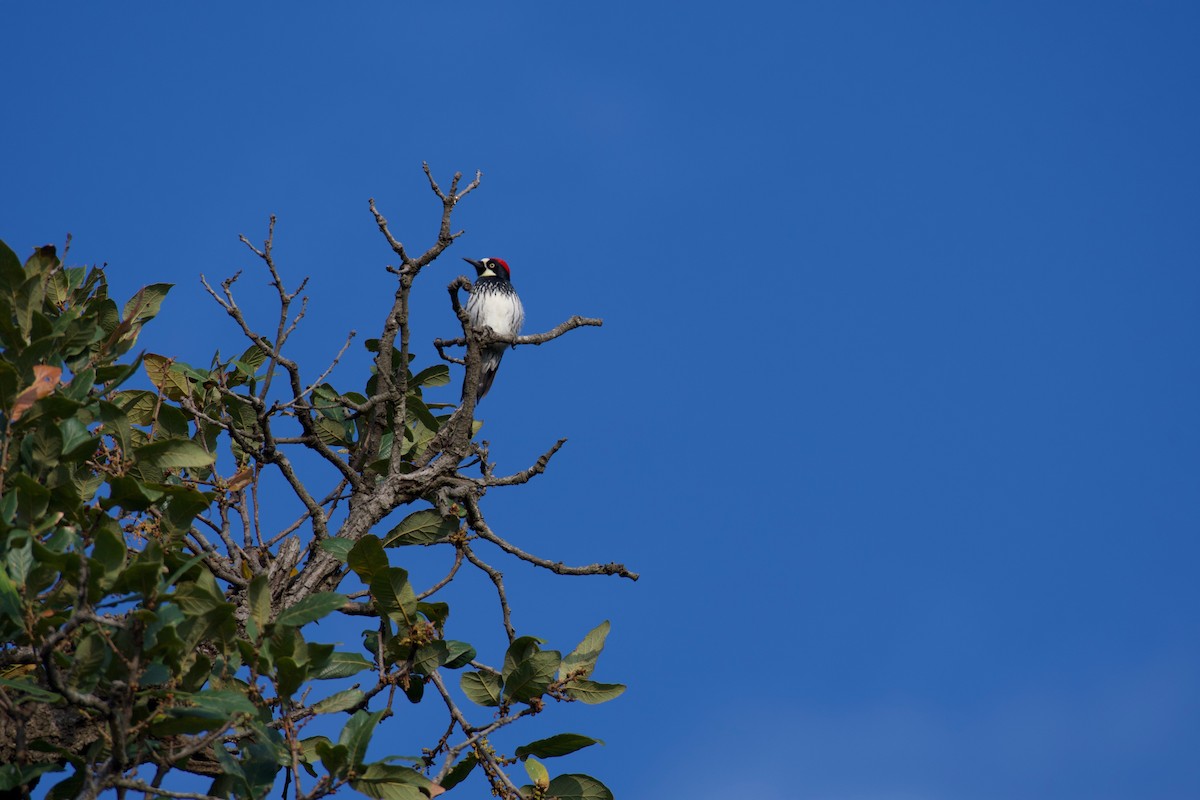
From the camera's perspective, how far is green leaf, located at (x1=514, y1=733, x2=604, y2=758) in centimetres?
448

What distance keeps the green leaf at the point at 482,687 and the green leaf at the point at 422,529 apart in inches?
28.8

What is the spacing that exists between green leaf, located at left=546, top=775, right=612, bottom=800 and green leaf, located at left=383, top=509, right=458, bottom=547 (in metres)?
1.09

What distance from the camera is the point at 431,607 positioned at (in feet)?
14.8

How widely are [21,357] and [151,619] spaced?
3.75ft

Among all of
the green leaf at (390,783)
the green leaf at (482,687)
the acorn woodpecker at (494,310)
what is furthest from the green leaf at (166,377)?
the acorn woodpecker at (494,310)

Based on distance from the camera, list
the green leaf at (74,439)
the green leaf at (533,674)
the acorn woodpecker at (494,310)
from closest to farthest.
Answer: the green leaf at (74,439)
the green leaf at (533,674)
the acorn woodpecker at (494,310)

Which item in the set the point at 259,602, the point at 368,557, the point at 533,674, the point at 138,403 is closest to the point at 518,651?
the point at 533,674

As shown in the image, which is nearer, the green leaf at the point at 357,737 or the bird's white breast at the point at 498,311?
the green leaf at the point at 357,737

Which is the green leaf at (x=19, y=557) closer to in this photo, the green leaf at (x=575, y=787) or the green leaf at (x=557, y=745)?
the green leaf at (x=557, y=745)

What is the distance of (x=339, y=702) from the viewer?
4094mm

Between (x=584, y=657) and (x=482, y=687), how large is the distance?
39 cm

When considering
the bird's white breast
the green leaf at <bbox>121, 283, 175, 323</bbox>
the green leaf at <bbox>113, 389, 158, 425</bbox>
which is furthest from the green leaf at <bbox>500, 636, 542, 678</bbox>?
the bird's white breast

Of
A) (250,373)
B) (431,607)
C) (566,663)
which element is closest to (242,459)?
(250,373)

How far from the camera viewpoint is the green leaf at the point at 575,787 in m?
4.55
